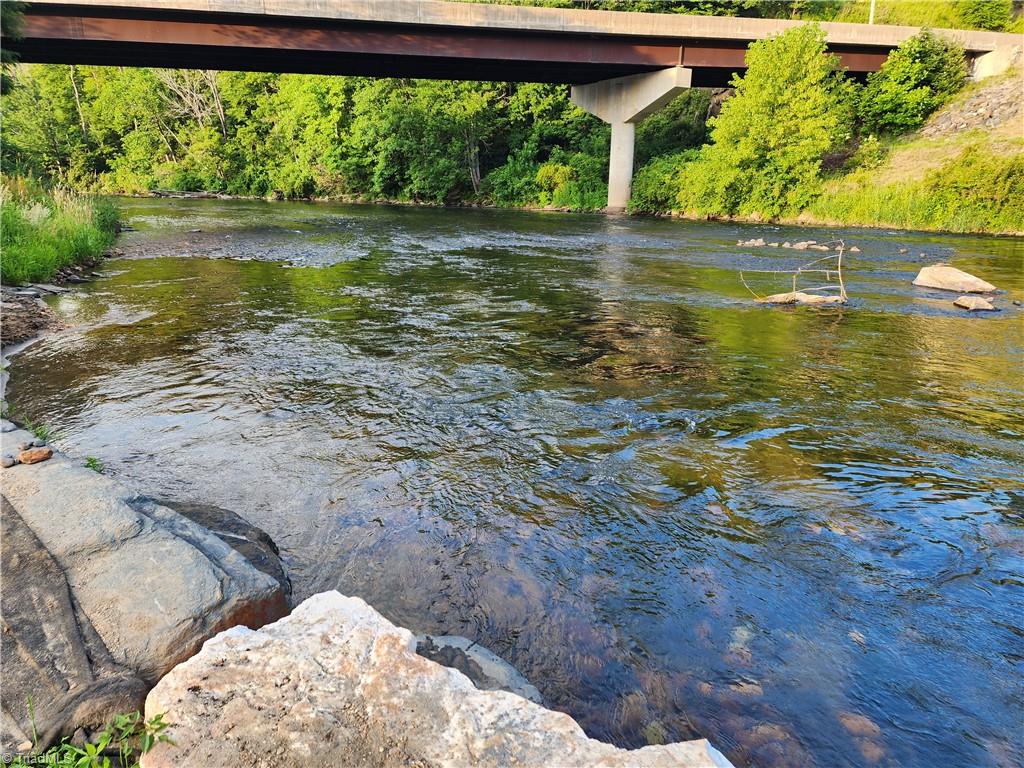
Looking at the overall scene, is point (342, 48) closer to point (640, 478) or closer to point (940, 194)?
point (940, 194)

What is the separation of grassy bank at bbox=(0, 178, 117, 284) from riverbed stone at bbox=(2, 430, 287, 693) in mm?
10856

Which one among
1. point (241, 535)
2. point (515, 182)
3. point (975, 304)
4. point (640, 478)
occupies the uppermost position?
point (515, 182)

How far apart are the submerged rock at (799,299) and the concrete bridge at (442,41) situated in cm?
2337

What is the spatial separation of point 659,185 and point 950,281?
78.5 feet

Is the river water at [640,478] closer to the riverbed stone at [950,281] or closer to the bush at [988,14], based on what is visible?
the riverbed stone at [950,281]

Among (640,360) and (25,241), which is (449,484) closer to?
(640,360)

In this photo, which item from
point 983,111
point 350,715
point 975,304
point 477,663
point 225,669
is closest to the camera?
point 350,715

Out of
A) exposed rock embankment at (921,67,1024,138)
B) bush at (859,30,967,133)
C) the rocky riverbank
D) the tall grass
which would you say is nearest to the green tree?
the rocky riverbank

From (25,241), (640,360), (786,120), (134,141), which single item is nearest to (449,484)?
(640,360)

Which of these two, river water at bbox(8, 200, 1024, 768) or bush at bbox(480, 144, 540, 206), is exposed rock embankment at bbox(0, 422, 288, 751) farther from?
bush at bbox(480, 144, 540, 206)

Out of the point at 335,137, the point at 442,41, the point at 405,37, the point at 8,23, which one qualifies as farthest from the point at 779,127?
the point at 335,137

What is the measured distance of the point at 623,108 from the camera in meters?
38.2

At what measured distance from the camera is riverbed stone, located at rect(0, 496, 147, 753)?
253cm

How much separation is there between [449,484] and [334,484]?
96cm
